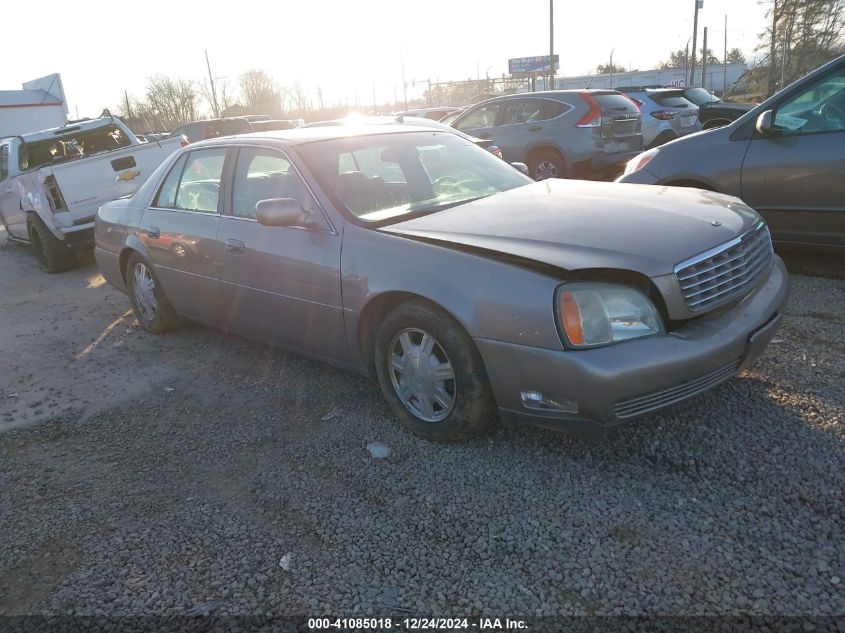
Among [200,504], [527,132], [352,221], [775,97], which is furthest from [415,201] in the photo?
[527,132]

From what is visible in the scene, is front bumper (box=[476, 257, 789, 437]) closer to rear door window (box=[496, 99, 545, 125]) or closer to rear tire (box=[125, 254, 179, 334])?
rear tire (box=[125, 254, 179, 334])

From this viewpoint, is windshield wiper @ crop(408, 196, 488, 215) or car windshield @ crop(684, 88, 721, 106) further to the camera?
car windshield @ crop(684, 88, 721, 106)

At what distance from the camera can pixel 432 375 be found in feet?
10.5

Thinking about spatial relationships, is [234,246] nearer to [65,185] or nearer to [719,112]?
[65,185]

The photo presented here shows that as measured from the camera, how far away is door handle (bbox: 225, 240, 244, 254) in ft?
13.4

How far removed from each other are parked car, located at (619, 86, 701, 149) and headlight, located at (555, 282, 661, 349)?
34.3 ft

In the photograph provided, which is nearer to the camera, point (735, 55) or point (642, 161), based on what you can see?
point (642, 161)

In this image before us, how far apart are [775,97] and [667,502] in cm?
386

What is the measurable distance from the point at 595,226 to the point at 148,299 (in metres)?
3.83

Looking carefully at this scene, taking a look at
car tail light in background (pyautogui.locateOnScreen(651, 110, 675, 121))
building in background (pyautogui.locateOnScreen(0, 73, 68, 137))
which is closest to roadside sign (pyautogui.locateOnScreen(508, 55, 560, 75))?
building in background (pyautogui.locateOnScreen(0, 73, 68, 137))

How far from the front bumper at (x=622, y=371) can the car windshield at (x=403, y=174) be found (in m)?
1.21

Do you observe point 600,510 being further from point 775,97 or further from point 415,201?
point 775,97

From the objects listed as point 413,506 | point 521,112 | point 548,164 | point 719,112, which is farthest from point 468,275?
point 719,112

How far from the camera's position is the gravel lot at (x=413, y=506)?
90.4 inches
